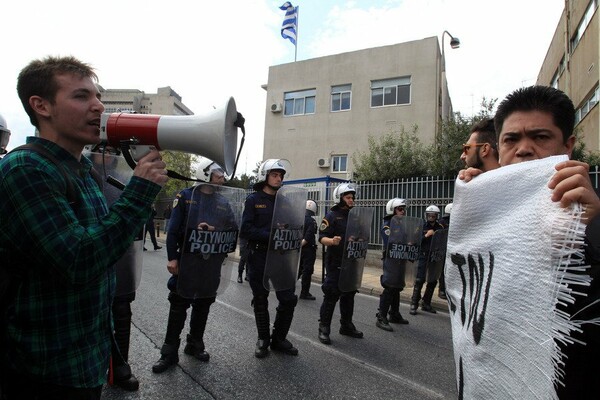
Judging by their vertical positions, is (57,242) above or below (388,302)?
above

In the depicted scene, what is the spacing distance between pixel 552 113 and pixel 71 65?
5.99ft

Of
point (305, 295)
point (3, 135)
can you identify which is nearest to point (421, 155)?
point (305, 295)

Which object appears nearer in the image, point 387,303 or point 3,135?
point 3,135

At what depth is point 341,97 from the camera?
20.1 meters

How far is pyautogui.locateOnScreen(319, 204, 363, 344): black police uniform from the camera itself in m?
4.79

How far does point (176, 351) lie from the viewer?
3.70m

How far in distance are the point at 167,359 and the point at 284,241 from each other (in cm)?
163

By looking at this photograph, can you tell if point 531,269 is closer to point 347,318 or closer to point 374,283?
point 347,318

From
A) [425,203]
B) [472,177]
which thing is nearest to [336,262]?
[472,177]

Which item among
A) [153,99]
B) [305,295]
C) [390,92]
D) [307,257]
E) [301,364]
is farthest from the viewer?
[153,99]

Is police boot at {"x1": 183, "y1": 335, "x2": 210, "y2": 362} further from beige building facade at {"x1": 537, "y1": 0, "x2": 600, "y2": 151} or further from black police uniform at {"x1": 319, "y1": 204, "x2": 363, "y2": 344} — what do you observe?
beige building facade at {"x1": 537, "y1": 0, "x2": 600, "y2": 151}

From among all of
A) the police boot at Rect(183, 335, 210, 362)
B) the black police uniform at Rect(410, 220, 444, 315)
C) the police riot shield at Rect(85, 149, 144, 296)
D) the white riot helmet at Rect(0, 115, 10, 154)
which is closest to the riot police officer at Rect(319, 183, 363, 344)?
the police boot at Rect(183, 335, 210, 362)

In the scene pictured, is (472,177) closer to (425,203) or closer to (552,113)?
(552,113)

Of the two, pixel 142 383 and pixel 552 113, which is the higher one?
pixel 552 113
